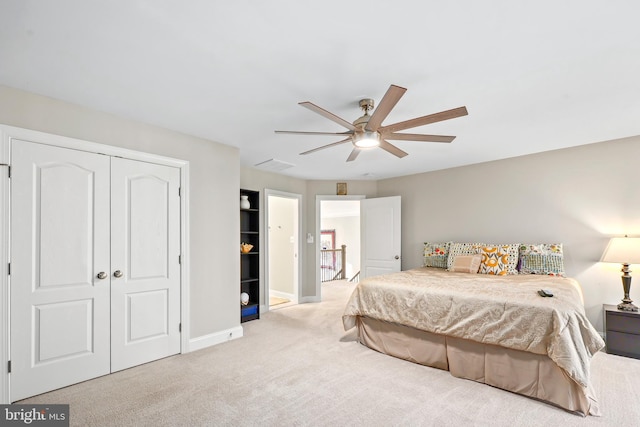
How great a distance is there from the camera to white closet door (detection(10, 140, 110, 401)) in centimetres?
244

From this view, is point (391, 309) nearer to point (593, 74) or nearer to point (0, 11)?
point (593, 74)

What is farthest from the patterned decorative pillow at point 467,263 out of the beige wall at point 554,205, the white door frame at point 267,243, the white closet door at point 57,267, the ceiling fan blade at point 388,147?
the white closet door at point 57,267

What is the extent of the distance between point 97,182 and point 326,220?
9.33 meters

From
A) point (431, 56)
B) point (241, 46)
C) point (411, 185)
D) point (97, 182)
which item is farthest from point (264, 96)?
point (411, 185)

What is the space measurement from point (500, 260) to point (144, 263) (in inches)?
168

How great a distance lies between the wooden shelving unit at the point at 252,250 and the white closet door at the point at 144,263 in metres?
1.62

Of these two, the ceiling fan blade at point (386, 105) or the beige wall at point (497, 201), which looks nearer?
the ceiling fan blade at point (386, 105)

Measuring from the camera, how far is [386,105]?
203cm

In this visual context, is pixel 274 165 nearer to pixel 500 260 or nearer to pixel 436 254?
pixel 436 254

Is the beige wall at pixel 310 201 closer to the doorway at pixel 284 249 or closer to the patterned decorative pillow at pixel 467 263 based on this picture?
the doorway at pixel 284 249

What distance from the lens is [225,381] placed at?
274cm

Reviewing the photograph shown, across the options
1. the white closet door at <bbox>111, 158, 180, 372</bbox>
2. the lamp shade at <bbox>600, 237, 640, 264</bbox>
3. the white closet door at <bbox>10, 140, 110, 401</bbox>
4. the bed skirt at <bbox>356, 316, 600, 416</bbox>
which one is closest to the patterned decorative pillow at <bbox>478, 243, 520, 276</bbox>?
the lamp shade at <bbox>600, 237, 640, 264</bbox>

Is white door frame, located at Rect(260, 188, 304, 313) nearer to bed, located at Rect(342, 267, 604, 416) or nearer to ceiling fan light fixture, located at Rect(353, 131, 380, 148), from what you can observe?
bed, located at Rect(342, 267, 604, 416)

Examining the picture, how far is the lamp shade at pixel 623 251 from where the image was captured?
3262 mm
